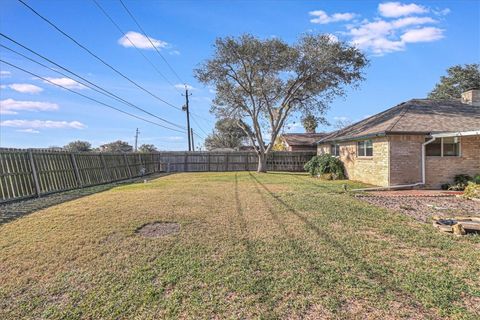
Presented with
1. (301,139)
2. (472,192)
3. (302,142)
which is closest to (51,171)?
(472,192)

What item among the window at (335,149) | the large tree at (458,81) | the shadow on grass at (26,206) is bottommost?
the shadow on grass at (26,206)

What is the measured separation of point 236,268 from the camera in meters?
3.72

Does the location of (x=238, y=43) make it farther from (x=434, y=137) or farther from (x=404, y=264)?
(x=404, y=264)

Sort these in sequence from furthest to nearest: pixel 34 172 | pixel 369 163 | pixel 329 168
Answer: pixel 329 168, pixel 369 163, pixel 34 172

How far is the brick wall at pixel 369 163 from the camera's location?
452 inches

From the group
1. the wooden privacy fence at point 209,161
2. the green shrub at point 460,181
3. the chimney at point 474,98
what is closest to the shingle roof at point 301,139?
the wooden privacy fence at point 209,161

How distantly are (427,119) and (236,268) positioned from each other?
12.3m

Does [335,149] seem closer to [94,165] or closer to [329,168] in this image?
[329,168]

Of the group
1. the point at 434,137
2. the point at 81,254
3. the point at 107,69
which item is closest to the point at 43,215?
Result: the point at 81,254

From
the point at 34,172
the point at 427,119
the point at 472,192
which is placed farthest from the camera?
the point at 427,119

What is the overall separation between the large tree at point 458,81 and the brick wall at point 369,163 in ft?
76.3

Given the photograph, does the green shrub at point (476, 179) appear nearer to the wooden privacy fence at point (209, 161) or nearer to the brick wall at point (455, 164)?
the brick wall at point (455, 164)

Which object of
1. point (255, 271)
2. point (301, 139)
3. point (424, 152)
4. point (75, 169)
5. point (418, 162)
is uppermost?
point (301, 139)

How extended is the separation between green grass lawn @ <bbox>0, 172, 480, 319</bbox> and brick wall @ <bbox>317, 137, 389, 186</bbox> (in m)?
5.88
